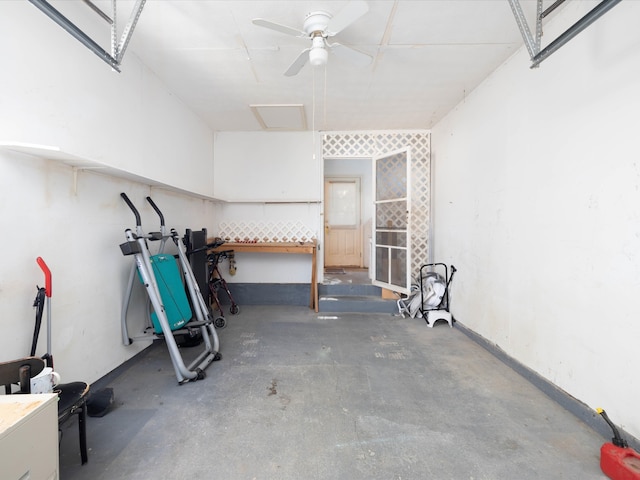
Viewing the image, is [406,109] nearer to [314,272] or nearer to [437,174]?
[437,174]

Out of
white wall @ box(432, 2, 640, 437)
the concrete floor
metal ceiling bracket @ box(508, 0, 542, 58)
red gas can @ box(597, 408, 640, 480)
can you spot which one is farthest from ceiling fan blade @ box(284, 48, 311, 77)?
red gas can @ box(597, 408, 640, 480)

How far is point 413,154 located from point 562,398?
11.3ft

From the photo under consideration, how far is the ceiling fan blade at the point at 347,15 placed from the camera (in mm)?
1614

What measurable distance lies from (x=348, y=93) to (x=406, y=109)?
36.4 inches

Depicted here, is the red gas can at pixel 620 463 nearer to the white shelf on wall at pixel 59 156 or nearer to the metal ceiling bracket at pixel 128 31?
the white shelf on wall at pixel 59 156

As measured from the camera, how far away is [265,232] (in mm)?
4531

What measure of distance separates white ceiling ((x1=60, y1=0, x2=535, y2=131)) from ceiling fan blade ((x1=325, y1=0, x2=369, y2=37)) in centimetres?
19

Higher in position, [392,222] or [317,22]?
[317,22]

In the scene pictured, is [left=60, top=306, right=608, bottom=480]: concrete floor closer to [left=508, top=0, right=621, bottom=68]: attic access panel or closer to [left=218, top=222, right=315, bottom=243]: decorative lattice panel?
[left=218, top=222, right=315, bottom=243]: decorative lattice panel

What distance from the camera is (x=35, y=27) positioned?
1.59m

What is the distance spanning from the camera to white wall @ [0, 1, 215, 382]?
149 centimetres

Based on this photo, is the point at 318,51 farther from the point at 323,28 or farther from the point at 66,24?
the point at 66,24

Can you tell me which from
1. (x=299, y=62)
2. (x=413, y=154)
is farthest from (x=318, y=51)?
(x=413, y=154)

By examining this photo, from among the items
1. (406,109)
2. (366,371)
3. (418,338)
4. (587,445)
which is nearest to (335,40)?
(406,109)
